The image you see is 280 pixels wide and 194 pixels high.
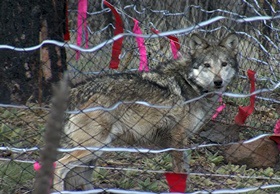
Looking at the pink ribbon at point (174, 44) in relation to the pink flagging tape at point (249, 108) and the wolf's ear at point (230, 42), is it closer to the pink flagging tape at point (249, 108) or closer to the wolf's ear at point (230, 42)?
the wolf's ear at point (230, 42)

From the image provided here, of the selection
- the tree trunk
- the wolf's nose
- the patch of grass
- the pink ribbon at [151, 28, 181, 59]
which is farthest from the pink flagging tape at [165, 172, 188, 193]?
the tree trunk

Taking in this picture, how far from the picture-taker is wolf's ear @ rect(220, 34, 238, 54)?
526 centimetres

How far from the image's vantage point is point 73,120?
4445mm

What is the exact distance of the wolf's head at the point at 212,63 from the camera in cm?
499

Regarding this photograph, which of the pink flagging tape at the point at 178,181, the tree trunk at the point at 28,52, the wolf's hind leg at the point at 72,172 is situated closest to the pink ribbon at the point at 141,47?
the tree trunk at the point at 28,52

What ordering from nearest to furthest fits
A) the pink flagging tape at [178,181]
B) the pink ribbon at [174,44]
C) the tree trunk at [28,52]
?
the pink flagging tape at [178,181], the pink ribbon at [174,44], the tree trunk at [28,52]

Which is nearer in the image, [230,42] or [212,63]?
[212,63]

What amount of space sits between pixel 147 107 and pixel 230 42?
117 centimetres

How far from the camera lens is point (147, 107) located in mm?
4750

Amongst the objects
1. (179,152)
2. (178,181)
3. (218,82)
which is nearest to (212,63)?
(218,82)

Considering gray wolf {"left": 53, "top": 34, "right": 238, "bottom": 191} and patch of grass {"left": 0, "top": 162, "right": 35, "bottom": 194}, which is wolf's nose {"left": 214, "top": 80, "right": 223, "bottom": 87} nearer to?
gray wolf {"left": 53, "top": 34, "right": 238, "bottom": 191}

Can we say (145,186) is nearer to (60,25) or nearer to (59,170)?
(59,170)

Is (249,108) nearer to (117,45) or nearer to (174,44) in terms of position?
(117,45)

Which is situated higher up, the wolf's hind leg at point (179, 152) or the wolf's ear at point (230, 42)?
the wolf's ear at point (230, 42)
